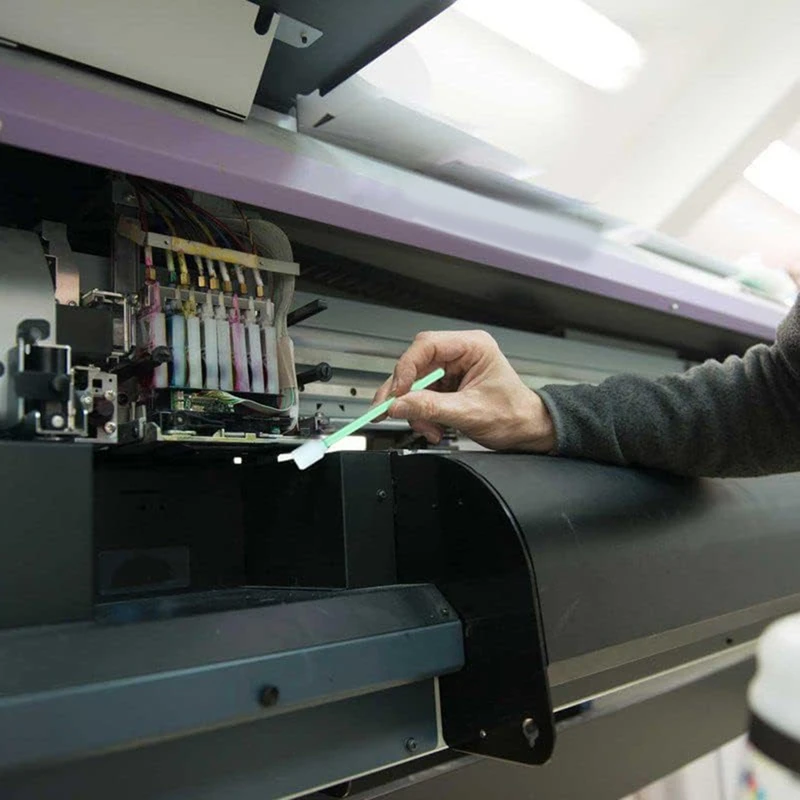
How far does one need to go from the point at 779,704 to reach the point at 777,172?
1804 millimetres

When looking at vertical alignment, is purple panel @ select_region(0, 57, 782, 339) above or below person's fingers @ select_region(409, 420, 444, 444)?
above

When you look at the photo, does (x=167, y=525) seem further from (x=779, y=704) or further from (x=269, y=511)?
(x=779, y=704)

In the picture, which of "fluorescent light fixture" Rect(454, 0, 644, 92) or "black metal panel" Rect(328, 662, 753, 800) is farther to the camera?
"fluorescent light fixture" Rect(454, 0, 644, 92)

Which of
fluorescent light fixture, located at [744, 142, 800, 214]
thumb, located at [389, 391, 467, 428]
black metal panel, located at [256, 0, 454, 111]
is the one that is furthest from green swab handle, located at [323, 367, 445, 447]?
fluorescent light fixture, located at [744, 142, 800, 214]

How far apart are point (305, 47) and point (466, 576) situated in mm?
562

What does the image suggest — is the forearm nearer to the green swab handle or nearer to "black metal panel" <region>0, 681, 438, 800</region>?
the green swab handle

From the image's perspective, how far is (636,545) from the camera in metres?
0.82

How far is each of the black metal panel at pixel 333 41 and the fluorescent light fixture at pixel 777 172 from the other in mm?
1313

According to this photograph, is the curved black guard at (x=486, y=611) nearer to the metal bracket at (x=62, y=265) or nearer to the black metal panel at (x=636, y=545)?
the black metal panel at (x=636, y=545)

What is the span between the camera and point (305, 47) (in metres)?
0.78

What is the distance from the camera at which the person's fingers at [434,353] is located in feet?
3.05

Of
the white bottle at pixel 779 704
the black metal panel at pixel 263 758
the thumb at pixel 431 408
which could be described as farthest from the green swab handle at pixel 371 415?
the white bottle at pixel 779 704

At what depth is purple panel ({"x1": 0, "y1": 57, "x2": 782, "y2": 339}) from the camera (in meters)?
0.64

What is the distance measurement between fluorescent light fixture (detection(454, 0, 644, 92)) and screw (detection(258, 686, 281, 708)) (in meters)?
0.94
